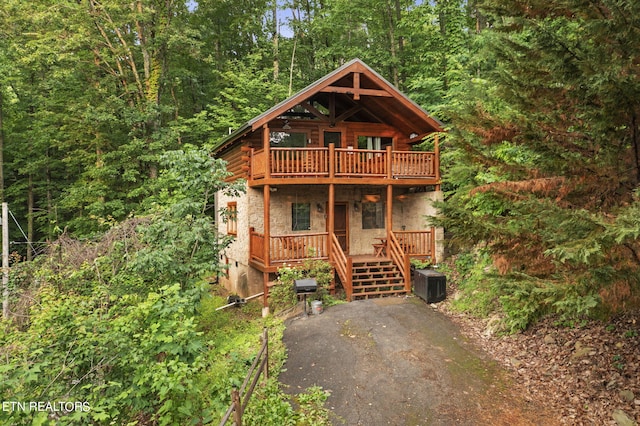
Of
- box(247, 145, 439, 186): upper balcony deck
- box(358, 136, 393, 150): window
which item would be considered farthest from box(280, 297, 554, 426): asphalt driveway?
box(358, 136, 393, 150): window

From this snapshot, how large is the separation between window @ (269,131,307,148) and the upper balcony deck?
4.01ft

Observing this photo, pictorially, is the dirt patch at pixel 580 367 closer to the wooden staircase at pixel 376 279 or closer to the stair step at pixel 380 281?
the wooden staircase at pixel 376 279

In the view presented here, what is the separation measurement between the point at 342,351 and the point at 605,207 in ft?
16.6

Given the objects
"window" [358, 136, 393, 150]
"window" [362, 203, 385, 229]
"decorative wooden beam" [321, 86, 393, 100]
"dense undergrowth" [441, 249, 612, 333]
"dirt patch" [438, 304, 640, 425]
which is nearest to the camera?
"dense undergrowth" [441, 249, 612, 333]

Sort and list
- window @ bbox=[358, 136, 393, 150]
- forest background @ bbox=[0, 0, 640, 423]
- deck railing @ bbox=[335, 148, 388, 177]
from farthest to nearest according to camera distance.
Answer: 1. window @ bbox=[358, 136, 393, 150]
2. deck railing @ bbox=[335, 148, 388, 177]
3. forest background @ bbox=[0, 0, 640, 423]

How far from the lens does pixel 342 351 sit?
7.08 meters

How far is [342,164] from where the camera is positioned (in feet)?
38.0

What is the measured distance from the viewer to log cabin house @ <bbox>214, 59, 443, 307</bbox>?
11.1 meters

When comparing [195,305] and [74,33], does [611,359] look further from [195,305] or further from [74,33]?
[74,33]

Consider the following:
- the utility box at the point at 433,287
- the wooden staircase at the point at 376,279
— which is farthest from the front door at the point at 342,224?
the utility box at the point at 433,287

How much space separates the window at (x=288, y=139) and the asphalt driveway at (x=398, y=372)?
22.7 ft

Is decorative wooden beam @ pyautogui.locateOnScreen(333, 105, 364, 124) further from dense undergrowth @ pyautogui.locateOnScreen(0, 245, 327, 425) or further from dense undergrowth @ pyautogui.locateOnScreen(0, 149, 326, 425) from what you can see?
dense undergrowth @ pyautogui.locateOnScreen(0, 245, 327, 425)

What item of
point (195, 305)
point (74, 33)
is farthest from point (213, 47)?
point (195, 305)

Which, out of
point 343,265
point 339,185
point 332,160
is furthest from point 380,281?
point 332,160
